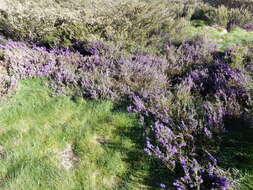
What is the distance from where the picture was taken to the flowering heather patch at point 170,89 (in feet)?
8.03

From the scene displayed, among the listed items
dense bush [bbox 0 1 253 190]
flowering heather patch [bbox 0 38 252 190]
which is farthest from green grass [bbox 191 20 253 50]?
flowering heather patch [bbox 0 38 252 190]

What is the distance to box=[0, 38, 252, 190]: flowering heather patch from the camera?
96.3 inches

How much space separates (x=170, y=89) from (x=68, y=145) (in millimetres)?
1911

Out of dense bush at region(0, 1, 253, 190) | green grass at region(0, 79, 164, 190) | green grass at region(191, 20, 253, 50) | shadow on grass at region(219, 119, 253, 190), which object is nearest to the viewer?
shadow on grass at region(219, 119, 253, 190)

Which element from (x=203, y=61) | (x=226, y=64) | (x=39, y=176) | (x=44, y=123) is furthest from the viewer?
(x=203, y=61)

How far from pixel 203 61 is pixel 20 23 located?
3829 mm

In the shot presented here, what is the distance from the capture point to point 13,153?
8.45ft

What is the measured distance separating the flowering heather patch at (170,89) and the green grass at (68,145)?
228 millimetres

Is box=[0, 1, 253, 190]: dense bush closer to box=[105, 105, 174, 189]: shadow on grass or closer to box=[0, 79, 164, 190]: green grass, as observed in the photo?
box=[105, 105, 174, 189]: shadow on grass

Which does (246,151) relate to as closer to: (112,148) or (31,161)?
(112,148)

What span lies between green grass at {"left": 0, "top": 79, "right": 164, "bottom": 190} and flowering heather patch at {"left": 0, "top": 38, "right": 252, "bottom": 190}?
0.23m

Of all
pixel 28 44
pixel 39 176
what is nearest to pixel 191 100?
pixel 39 176

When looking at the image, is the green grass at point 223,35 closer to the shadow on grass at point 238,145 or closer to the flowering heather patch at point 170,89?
the flowering heather patch at point 170,89

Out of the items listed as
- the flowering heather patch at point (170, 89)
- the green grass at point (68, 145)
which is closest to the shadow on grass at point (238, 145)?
the flowering heather patch at point (170, 89)
